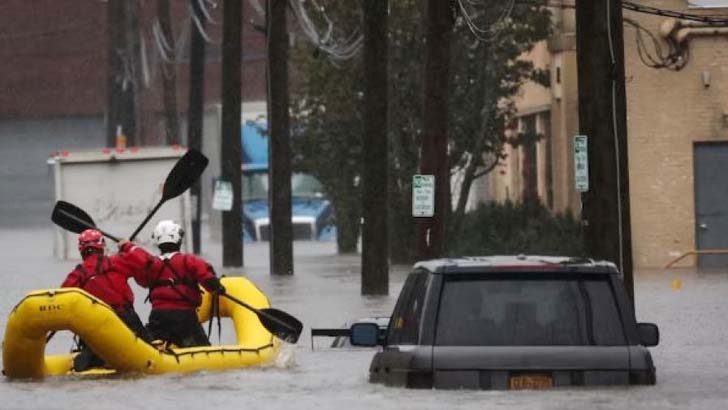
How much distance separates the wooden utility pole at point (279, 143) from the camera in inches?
1494

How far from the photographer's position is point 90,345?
1653 centimetres

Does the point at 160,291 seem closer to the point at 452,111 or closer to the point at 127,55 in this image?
the point at 452,111

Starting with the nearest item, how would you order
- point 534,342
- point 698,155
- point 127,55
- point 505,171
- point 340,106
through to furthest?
point 534,342, point 698,155, point 340,106, point 505,171, point 127,55

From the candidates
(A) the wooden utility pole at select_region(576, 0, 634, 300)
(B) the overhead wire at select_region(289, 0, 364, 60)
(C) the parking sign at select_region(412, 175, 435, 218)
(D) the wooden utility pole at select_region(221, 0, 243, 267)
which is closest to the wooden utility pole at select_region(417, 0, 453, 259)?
(C) the parking sign at select_region(412, 175, 435, 218)

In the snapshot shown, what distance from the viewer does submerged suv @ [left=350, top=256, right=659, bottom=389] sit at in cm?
1210

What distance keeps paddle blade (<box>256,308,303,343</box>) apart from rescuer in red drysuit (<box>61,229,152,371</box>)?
1.01 meters

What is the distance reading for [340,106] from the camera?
43344 mm

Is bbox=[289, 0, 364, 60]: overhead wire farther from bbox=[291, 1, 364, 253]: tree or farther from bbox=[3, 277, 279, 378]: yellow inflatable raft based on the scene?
bbox=[3, 277, 279, 378]: yellow inflatable raft

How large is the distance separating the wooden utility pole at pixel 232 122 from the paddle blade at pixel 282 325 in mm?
23702

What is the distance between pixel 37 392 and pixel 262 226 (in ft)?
147

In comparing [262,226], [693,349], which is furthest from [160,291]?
[262,226]

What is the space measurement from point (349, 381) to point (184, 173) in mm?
5805

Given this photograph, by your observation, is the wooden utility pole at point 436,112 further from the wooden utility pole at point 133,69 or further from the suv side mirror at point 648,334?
the wooden utility pole at point 133,69

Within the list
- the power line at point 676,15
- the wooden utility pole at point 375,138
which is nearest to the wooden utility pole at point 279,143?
the power line at point 676,15
